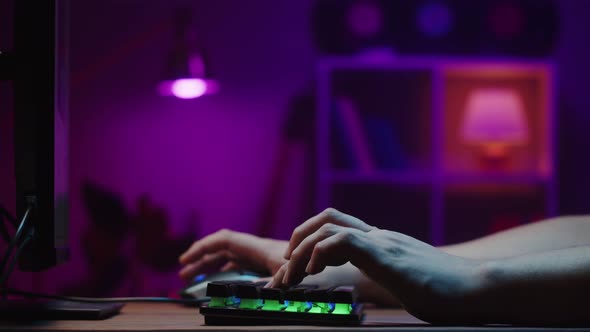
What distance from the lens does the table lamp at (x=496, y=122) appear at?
348cm

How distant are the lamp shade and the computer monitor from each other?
2.99m

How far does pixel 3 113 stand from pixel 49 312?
3.14m

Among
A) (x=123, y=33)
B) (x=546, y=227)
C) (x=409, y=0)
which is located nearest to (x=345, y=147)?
(x=409, y=0)

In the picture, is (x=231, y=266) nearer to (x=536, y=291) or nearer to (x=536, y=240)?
(x=536, y=240)

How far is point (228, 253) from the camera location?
3.76 feet

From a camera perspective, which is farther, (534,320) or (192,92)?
(192,92)

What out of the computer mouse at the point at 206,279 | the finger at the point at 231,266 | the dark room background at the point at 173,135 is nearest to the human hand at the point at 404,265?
the computer mouse at the point at 206,279

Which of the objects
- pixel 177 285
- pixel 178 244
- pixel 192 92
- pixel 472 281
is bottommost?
pixel 177 285

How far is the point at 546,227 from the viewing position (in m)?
0.93

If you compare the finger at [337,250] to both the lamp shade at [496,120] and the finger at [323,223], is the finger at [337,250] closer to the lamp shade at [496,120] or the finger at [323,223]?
the finger at [323,223]

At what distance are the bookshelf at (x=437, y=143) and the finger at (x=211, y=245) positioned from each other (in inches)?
87.4

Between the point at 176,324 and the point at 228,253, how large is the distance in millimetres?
458

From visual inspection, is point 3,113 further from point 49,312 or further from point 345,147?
point 49,312

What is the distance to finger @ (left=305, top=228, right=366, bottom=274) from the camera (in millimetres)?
656
